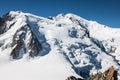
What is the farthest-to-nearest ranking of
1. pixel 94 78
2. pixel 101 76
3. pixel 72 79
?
1. pixel 72 79
2. pixel 94 78
3. pixel 101 76

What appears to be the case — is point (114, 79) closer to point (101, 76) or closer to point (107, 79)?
point (107, 79)

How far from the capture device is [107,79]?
2359 inches

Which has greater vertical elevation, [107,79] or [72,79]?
[72,79]

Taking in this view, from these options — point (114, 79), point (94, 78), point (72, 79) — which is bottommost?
point (114, 79)

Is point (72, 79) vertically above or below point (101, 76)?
above

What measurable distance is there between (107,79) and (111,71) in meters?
1.79

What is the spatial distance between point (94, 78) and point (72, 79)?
113ft

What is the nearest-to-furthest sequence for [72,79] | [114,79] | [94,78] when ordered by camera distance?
[114,79], [94,78], [72,79]

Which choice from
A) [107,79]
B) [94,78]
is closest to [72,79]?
[94,78]

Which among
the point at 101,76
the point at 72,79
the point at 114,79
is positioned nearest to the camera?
the point at 114,79

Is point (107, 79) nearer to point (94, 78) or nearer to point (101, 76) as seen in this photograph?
point (101, 76)

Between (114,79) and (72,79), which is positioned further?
(72,79)

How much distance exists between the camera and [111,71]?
2323 inches

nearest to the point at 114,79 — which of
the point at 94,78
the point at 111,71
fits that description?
the point at 111,71
